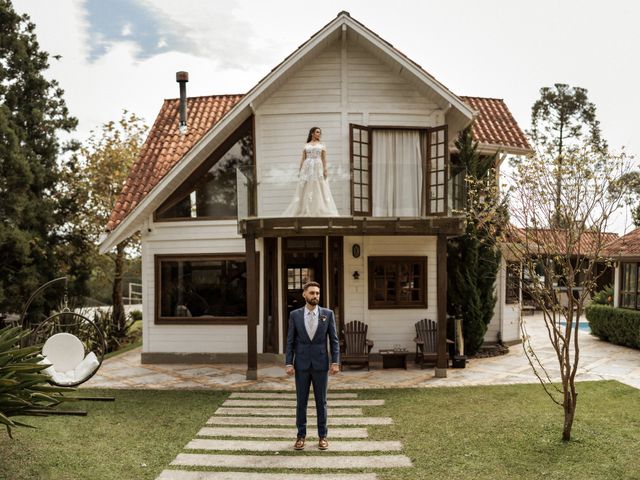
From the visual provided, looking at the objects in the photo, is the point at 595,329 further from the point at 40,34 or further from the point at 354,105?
the point at 40,34

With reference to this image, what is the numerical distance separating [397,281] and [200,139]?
18.2 ft

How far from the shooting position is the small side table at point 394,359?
42.4 ft

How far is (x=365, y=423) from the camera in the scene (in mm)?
8820

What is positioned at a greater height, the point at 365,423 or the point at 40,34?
the point at 40,34

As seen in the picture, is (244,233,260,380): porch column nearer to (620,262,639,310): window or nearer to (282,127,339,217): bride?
(282,127,339,217): bride

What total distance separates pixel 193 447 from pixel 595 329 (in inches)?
559

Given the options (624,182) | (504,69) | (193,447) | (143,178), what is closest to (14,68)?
(143,178)

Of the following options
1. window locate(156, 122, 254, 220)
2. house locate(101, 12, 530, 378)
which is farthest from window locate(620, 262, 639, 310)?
window locate(156, 122, 254, 220)

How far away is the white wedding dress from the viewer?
12266 mm

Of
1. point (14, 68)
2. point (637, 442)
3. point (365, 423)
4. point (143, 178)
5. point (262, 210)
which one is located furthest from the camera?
point (14, 68)

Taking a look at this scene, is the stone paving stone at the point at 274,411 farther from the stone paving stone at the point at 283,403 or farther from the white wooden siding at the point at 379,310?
the white wooden siding at the point at 379,310

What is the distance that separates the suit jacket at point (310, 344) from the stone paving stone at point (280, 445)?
1.08 meters

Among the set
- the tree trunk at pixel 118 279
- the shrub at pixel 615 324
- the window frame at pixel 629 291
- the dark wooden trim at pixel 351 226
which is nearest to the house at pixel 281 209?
the dark wooden trim at pixel 351 226

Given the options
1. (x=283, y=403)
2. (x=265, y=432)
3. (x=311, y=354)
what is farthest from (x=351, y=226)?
(x=311, y=354)
